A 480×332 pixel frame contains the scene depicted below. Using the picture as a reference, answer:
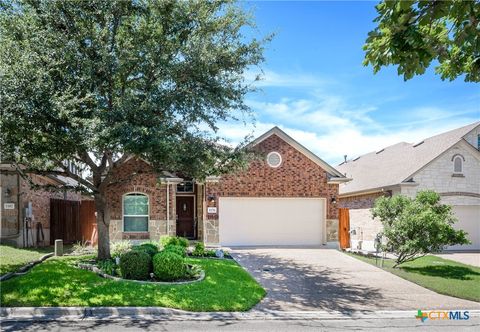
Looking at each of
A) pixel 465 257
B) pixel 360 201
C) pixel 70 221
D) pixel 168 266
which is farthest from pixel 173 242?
pixel 360 201

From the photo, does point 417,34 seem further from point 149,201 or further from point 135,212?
point 135,212

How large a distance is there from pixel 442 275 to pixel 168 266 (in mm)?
8863

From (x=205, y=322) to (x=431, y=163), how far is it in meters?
16.9

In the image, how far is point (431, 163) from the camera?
2152 cm

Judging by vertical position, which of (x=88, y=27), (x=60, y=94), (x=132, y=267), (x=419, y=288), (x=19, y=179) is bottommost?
(x=419, y=288)

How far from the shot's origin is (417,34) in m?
4.29

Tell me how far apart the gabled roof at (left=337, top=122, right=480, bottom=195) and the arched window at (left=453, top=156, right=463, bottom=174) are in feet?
2.54

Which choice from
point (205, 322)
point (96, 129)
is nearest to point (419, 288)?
point (205, 322)

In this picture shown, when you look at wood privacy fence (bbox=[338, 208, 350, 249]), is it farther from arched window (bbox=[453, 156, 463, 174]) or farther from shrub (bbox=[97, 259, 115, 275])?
shrub (bbox=[97, 259, 115, 275])

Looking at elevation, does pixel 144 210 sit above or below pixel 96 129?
below

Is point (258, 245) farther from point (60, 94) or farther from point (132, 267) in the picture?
point (60, 94)

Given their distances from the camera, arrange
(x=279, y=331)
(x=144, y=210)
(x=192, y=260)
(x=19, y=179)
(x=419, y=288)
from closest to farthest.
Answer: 1. (x=279, y=331)
2. (x=419, y=288)
3. (x=192, y=260)
4. (x=19, y=179)
5. (x=144, y=210)

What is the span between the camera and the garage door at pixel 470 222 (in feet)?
72.4

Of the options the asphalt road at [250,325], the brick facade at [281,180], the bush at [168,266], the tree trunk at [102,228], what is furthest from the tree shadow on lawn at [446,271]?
the tree trunk at [102,228]
